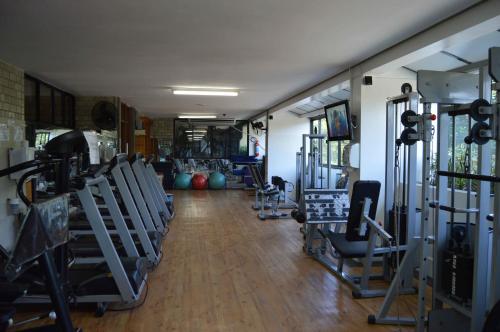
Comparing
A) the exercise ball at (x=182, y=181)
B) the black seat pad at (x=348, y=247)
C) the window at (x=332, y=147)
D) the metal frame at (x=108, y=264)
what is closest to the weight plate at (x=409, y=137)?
the black seat pad at (x=348, y=247)

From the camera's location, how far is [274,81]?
20.3 ft

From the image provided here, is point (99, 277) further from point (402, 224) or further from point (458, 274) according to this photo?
point (402, 224)

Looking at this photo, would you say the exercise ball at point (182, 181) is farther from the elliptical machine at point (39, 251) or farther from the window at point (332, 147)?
the elliptical machine at point (39, 251)

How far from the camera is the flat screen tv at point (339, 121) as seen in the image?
15.9 ft

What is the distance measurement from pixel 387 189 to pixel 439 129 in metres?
1.21

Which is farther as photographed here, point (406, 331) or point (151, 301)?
point (151, 301)

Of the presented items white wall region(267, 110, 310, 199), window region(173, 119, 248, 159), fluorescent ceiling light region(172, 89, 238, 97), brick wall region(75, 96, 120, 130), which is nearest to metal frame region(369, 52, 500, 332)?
fluorescent ceiling light region(172, 89, 238, 97)

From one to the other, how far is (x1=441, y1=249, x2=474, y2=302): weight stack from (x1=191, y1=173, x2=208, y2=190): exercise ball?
9.83m

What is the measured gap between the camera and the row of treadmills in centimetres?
179

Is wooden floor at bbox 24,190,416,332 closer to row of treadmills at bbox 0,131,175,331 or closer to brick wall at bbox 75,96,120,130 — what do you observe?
row of treadmills at bbox 0,131,175,331

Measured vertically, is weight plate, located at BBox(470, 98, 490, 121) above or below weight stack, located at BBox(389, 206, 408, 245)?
above

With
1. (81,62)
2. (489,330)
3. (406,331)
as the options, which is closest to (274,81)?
(81,62)

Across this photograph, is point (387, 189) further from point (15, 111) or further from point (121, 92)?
point (121, 92)

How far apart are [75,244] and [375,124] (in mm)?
3803
